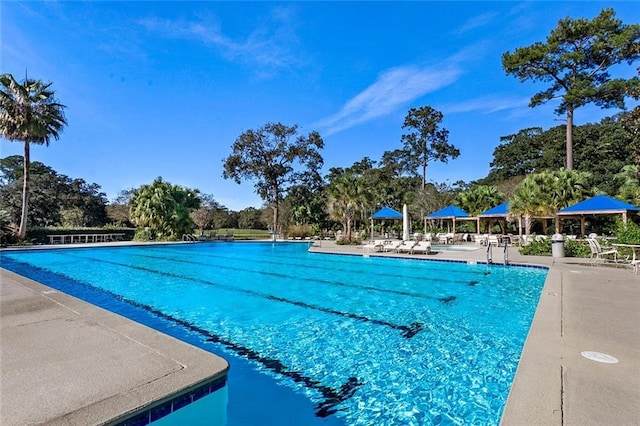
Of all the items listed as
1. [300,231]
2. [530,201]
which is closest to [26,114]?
[300,231]

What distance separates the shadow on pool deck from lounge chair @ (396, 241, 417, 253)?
9.28 meters

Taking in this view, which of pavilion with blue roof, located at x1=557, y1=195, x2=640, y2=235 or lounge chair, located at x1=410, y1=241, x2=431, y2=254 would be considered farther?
lounge chair, located at x1=410, y1=241, x2=431, y2=254

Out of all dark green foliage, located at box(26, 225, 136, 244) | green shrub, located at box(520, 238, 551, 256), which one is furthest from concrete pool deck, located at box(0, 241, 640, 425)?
dark green foliage, located at box(26, 225, 136, 244)

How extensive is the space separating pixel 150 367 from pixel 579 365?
3.86 metres

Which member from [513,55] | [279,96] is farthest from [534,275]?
[513,55]

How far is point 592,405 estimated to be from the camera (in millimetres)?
2404

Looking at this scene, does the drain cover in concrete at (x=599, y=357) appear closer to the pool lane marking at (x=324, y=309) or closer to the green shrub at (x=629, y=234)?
the pool lane marking at (x=324, y=309)

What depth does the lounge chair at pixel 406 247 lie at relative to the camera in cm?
1564

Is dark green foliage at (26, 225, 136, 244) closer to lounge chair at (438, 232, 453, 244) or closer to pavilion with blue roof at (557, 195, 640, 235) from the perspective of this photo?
lounge chair at (438, 232, 453, 244)

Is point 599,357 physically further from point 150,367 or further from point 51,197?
point 51,197

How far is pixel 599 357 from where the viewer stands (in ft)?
10.8

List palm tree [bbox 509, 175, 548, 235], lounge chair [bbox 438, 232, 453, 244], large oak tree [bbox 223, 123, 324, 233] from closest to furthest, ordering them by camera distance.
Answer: palm tree [bbox 509, 175, 548, 235] → lounge chair [bbox 438, 232, 453, 244] → large oak tree [bbox 223, 123, 324, 233]

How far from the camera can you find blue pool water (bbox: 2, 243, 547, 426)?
3285 mm

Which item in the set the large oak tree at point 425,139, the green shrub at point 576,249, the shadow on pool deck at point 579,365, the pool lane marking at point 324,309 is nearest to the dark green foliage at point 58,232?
the pool lane marking at point 324,309
